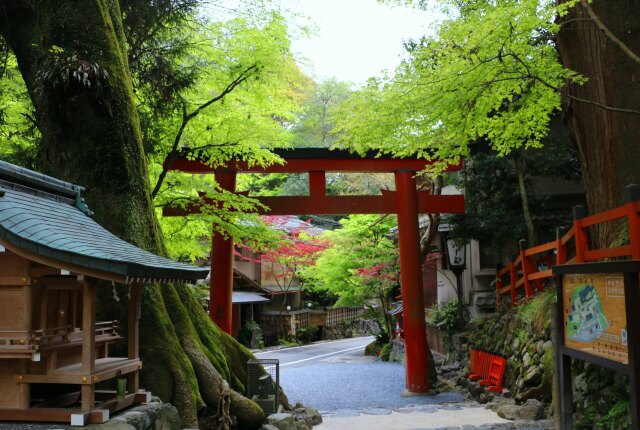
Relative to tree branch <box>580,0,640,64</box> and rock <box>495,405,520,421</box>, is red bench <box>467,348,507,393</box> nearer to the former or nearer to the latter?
rock <box>495,405,520,421</box>

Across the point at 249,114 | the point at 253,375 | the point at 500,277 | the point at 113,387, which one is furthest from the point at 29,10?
the point at 500,277

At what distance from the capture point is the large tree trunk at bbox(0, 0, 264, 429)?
22.0ft

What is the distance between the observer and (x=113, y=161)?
24.0 ft

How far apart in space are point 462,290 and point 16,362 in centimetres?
1416

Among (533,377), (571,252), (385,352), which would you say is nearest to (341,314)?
(385,352)

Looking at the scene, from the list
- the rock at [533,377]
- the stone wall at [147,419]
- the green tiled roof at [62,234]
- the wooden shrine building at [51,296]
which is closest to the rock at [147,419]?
the stone wall at [147,419]

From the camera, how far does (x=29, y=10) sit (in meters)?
8.66

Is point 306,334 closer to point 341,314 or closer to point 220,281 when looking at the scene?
point 341,314

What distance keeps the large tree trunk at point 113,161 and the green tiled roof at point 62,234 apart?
124cm

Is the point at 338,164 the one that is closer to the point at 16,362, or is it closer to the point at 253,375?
the point at 253,375

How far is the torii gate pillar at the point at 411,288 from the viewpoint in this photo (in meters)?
13.0

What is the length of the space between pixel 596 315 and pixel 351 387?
1021 centimetres

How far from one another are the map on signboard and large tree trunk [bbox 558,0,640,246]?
1646mm

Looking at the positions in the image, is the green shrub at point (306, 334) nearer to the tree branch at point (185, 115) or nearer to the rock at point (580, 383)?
the tree branch at point (185, 115)
